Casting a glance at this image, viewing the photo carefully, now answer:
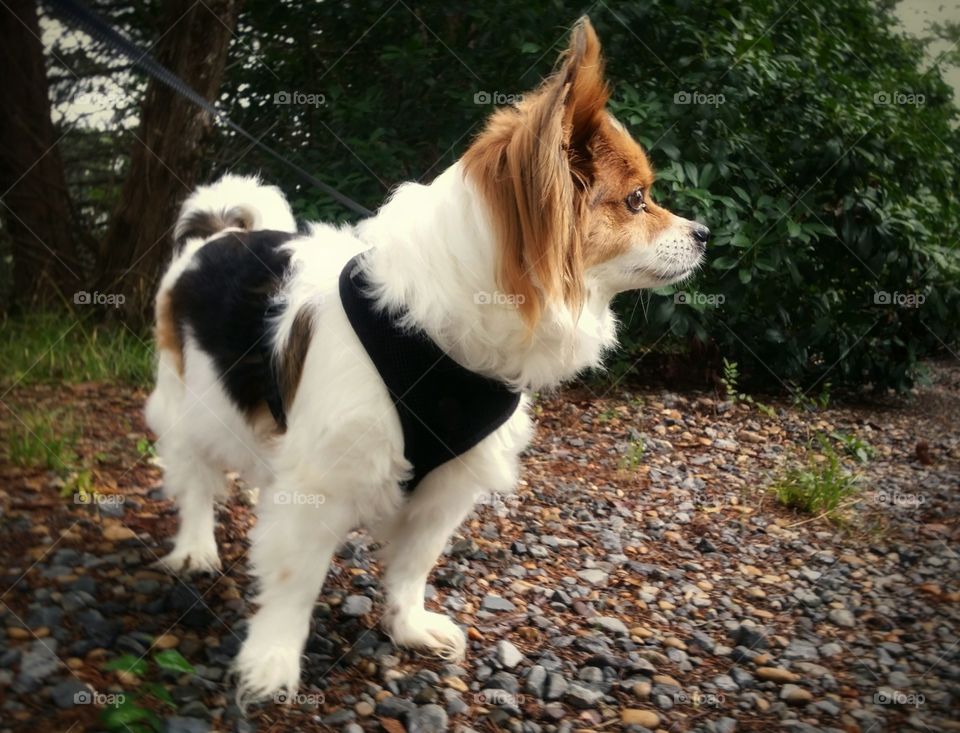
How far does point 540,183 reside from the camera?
247 cm

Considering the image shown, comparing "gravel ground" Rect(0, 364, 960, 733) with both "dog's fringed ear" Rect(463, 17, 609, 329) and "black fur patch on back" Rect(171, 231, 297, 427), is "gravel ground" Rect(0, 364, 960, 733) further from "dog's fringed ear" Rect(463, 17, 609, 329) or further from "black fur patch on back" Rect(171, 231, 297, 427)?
"dog's fringed ear" Rect(463, 17, 609, 329)

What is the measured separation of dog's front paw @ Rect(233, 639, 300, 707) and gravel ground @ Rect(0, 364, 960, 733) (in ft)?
0.15

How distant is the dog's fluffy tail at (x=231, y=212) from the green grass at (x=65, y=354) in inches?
76.6

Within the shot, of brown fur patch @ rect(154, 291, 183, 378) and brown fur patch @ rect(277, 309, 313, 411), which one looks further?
brown fur patch @ rect(154, 291, 183, 378)

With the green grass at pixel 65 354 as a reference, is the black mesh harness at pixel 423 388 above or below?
above

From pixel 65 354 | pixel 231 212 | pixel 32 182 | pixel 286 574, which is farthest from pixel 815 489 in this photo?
pixel 32 182

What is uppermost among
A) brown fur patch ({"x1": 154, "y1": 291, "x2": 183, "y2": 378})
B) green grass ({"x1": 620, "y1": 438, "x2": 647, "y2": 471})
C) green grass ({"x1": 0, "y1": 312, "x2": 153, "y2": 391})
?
brown fur patch ({"x1": 154, "y1": 291, "x2": 183, "y2": 378})

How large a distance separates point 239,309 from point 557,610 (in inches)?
63.9

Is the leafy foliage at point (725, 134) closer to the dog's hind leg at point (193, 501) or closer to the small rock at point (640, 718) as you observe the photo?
the dog's hind leg at point (193, 501)

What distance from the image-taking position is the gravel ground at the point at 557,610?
267 cm

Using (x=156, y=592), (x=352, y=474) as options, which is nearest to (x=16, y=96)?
(x=156, y=592)

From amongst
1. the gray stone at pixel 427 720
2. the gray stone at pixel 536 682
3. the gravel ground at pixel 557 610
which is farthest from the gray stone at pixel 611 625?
the gray stone at pixel 427 720

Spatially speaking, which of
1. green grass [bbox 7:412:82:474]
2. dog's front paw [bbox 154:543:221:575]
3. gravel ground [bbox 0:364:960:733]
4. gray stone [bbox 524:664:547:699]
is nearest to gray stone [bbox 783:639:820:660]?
gravel ground [bbox 0:364:960:733]

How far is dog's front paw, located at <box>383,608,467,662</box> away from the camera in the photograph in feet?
9.89
